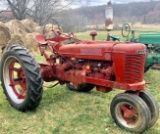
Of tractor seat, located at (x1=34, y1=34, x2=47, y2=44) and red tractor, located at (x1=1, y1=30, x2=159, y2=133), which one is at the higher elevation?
tractor seat, located at (x1=34, y1=34, x2=47, y2=44)

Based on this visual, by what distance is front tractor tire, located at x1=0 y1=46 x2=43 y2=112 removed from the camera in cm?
371

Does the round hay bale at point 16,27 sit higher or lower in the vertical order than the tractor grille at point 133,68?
lower

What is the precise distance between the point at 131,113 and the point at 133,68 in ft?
1.88

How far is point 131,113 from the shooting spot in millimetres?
3316

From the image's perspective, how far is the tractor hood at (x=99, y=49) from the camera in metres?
3.25

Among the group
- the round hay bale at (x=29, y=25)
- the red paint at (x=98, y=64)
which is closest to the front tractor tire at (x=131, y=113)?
the red paint at (x=98, y=64)

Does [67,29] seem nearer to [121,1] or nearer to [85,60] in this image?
[121,1]

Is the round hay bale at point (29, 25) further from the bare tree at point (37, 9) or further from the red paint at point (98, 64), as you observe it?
the red paint at point (98, 64)

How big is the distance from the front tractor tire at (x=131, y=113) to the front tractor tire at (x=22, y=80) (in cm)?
114

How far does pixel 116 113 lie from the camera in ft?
11.3

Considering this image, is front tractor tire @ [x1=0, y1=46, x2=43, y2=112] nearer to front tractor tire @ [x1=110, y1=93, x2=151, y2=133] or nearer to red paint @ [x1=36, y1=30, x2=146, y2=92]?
red paint @ [x1=36, y1=30, x2=146, y2=92]

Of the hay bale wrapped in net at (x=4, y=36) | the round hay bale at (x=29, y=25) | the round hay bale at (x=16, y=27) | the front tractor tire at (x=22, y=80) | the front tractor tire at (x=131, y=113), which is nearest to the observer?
the front tractor tire at (x=131, y=113)

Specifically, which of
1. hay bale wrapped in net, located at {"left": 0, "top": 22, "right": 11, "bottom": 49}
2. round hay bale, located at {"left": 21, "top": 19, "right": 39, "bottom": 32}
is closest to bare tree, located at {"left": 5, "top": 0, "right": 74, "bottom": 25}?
round hay bale, located at {"left": 21, "top": 19, "right": 39, "bottom": 32}

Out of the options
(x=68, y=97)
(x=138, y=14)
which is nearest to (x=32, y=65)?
(x=68, y=97)
